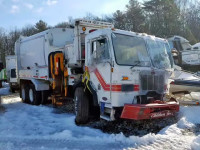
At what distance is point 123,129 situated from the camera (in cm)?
616

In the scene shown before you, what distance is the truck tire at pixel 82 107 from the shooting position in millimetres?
6555

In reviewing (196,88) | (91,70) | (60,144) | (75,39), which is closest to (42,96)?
(75,39)

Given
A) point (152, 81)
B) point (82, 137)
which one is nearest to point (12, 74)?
point (82, 137)

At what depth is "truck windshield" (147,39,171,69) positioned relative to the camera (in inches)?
248

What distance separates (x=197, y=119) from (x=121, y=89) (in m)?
2.76

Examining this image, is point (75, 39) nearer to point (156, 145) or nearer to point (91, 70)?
point (91, 70)

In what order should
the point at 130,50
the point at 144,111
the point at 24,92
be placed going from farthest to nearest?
the point at 24,92 < the point at 130,50 < the point at 144,111

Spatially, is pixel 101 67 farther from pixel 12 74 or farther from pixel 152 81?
pixel 12 74

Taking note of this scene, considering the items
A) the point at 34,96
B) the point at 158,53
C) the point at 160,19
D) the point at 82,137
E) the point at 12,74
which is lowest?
the point at 82,137

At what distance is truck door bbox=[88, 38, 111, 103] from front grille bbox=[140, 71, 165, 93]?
92cm

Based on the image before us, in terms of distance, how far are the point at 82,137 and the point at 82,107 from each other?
134 centimetres

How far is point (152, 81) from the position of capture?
5980 millimetres

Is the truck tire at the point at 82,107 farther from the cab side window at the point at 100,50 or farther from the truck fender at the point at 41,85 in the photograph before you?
the truck fender at the point at 41,85

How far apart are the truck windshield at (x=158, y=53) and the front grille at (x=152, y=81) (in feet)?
0.97
